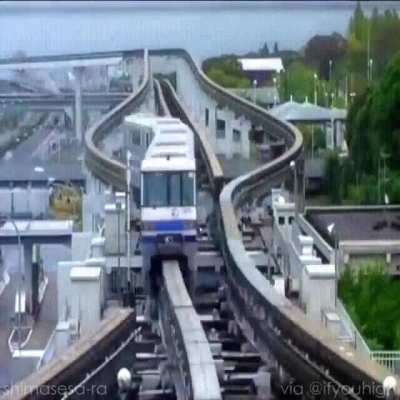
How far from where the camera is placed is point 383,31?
1445cm

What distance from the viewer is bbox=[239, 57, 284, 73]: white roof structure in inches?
623

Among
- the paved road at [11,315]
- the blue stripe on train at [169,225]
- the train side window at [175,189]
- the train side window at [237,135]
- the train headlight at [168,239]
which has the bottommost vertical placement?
the train side window at [237,135]

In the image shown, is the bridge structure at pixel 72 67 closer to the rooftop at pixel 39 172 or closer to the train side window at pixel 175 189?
the rooftop at pixel 39 172

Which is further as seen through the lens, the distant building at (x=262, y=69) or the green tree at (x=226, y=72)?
the distant building at (x=262, y=69)

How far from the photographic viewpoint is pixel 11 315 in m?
5.91

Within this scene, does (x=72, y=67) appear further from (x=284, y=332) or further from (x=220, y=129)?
(x=284, y=332)

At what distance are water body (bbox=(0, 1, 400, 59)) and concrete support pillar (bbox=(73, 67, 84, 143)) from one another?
1136 millimetres

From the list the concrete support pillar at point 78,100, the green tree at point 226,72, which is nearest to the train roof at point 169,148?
the concrete support pillar at point 78,100

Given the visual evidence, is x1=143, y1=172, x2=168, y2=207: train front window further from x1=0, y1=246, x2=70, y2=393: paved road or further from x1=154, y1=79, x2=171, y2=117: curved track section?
x1=154, y1=79, x2=171, y2=117: curved track section

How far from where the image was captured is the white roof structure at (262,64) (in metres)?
15.8

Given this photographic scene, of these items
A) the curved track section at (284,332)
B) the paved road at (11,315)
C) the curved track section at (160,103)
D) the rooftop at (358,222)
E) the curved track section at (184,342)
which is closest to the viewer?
the curved track section at (184,342)

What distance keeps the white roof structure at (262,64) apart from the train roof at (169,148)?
281 inches

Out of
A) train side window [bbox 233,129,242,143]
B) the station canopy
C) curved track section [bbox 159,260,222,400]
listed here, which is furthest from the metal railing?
the station canopy

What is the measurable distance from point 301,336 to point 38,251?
93.6 inches
